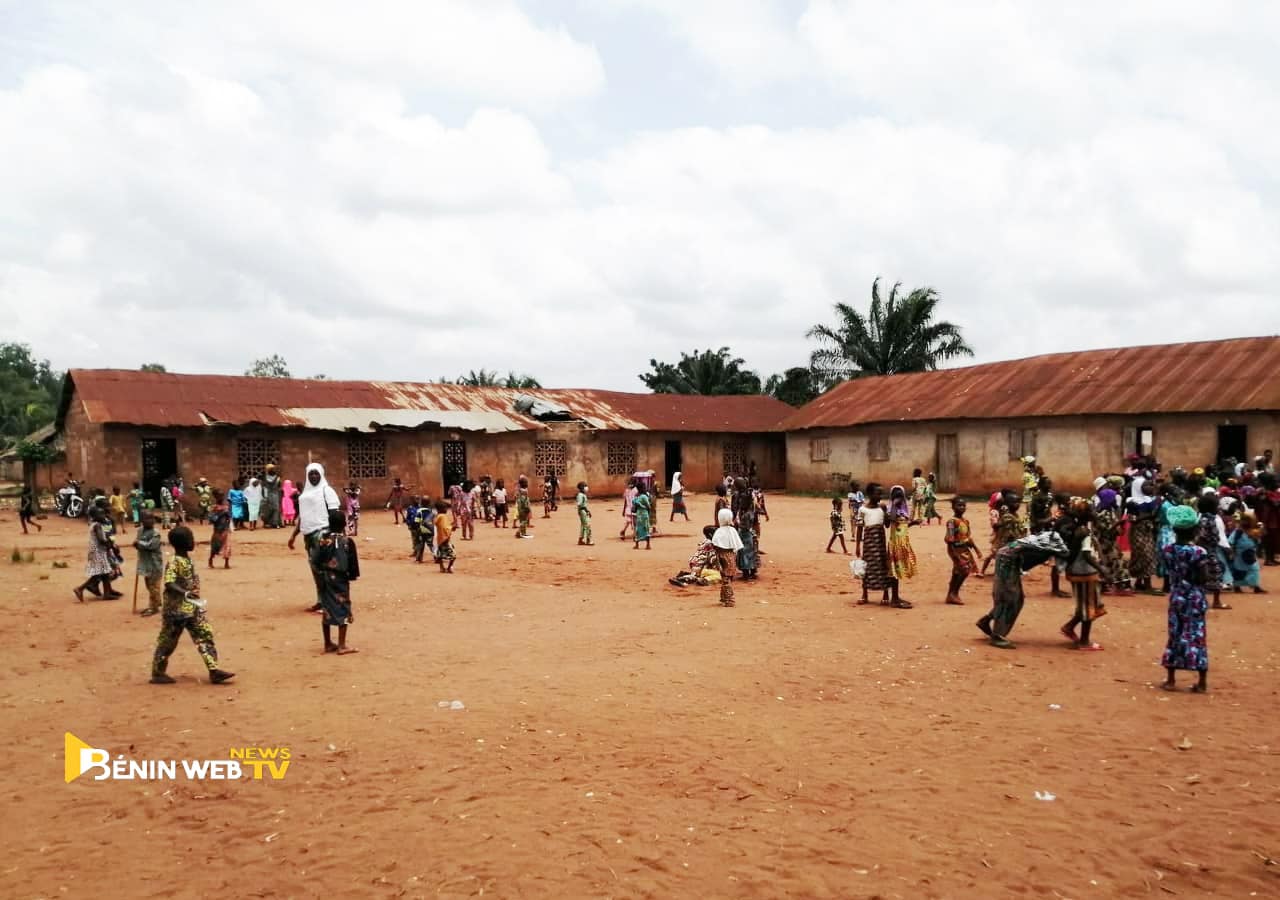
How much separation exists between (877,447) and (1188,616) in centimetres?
2509

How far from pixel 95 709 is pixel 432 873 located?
4069mm

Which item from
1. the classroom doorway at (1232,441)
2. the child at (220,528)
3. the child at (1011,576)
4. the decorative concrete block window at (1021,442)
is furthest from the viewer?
the decorative concrete block window at (1021,442)

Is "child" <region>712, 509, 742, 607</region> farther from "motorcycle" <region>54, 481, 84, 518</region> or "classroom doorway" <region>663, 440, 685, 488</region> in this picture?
"classroom doorway" <region>663, 440, 685, 488</region>

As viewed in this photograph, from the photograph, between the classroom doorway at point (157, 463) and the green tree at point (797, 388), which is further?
the green tree at point (797, 388)

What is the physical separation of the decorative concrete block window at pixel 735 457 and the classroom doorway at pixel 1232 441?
17.3 m

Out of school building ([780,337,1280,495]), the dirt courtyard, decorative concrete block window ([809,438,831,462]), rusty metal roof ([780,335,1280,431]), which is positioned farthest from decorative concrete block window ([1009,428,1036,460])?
the dirt courtyard

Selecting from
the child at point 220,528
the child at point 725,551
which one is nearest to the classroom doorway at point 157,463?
the child at point 220,528

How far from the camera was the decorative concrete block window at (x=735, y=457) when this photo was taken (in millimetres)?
37125

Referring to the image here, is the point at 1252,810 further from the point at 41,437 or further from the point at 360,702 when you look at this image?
the point at 41,437

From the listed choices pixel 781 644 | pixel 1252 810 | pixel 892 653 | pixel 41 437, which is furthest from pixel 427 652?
pixel 41 437

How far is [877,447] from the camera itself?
32125mm

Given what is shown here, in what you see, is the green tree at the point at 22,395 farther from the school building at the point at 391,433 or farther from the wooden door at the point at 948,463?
the wooden door at the point at 948,463

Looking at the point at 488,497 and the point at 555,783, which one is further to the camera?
the point at 488,497

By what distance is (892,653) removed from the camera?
8.81m
